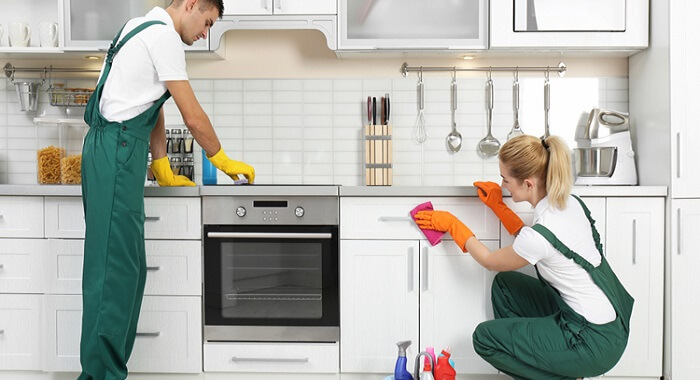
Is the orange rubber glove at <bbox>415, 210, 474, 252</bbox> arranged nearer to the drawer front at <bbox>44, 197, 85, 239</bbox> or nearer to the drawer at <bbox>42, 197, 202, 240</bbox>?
the drawer at <bbox>42, 197, 202, 240</bbox>

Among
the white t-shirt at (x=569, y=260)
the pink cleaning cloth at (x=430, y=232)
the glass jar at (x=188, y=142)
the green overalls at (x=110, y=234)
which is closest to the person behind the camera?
the white t-shirt at (x=569, y=260)

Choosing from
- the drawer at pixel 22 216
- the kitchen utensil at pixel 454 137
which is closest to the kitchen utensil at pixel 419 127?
the kitchen utensil at pixel 454 137

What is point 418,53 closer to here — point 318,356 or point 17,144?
point 318,356

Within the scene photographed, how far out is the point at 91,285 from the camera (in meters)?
2.43

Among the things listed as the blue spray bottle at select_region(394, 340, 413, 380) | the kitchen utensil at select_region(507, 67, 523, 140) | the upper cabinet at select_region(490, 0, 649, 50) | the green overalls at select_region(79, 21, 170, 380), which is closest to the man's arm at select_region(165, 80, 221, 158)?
the green overalls at select_region(79, 21, 170, 380)

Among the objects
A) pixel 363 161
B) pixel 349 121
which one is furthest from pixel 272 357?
pixel 349 121

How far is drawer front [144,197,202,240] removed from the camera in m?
2.78

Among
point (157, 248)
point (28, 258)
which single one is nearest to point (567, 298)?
point (157, 248)

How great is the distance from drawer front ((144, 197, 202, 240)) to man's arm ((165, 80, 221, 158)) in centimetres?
25

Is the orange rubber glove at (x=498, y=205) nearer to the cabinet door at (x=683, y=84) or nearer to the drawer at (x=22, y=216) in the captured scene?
the cabinet door at (x=683, y=84)

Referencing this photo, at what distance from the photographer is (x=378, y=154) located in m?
3.19

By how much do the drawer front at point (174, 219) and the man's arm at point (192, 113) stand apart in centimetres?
25

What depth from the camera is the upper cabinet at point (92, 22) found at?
311cm

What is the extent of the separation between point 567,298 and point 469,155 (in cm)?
117
